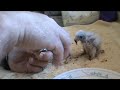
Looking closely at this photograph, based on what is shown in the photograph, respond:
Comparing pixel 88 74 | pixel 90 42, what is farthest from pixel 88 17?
pixel 88 74

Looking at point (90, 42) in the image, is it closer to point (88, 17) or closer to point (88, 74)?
point (88, 17)

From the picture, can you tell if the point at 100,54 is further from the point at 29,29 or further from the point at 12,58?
the point at 29,29

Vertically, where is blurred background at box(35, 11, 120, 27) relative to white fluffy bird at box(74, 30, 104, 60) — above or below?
above

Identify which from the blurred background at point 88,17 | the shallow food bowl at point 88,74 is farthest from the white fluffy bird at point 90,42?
the shallow food bowl at point 88,74

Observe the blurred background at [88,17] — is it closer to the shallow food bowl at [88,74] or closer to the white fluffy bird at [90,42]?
the white fluffy bird at [90,42]

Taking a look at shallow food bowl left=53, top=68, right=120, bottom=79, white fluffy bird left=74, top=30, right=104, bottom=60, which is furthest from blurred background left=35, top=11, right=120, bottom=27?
shallow food bowl left=53, top=68, right=120, bottom=79

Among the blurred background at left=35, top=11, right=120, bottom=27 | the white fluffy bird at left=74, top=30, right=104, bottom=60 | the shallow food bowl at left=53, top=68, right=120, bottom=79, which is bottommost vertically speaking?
the shallow food bowl at left=53, top=68, right=120, bottom=79

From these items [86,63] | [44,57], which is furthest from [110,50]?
[44,57]

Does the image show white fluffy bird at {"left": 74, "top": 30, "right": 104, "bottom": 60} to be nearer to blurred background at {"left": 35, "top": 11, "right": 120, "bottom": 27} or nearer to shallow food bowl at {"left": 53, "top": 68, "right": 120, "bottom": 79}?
blurred background at {"left": 35, "top": 11, "right": 120, "bottom": 27}

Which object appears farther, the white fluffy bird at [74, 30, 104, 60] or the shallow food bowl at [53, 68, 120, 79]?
the white fluffy bird at [74, 30, 104, 60]
